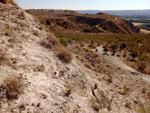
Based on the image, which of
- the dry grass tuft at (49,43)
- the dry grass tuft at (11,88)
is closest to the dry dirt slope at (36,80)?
the dry grass tuft at (11,88)

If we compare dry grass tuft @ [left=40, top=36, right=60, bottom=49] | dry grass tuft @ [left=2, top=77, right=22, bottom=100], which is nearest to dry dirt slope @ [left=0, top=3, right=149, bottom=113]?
dry grass tuft @ [left=2, top=77, right=22, bottom=100]

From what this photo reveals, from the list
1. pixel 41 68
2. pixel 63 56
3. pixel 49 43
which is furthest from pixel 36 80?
pixel 49 43

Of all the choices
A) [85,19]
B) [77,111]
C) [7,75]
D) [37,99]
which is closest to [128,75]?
[77,111]

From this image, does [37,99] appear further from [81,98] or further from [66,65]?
[66,65]

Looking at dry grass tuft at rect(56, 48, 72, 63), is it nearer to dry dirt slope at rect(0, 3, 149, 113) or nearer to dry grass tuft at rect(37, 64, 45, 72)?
dry dirt slope at rect(0, 3, 149, 113)

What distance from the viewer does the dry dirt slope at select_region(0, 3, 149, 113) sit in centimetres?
314

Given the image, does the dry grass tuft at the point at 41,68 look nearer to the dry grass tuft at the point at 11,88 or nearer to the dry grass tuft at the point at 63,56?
the dry grass tuft at the point at 11,88

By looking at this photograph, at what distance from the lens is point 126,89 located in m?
8.22

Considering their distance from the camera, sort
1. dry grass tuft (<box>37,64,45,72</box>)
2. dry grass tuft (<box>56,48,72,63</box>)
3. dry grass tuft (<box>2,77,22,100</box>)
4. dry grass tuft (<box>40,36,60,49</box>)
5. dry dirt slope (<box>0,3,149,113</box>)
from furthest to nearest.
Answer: dry grass tuft (<box>40,36,60,49</box>) → dry grass tuft (<box>56,48,72,63</box>) → dry grass tuft (<box>37,64,45,72</box>) → dry dirt slope (<box>0,3,149,113</box>) → dry grass tuft (<box>2,77,22,100</box>)

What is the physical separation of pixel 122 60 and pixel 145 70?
10.5 ft

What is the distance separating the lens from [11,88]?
3076 millimetres

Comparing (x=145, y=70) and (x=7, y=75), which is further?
(x=145, y=70)

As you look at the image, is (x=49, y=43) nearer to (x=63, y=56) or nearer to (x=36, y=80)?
(x=63, y=56)

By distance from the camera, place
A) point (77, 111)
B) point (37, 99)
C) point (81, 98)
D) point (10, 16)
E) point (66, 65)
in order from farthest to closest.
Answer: point (10, 16) < point (66, 65) < point (81, 98) < point (77, 111) < point (37, 99)
